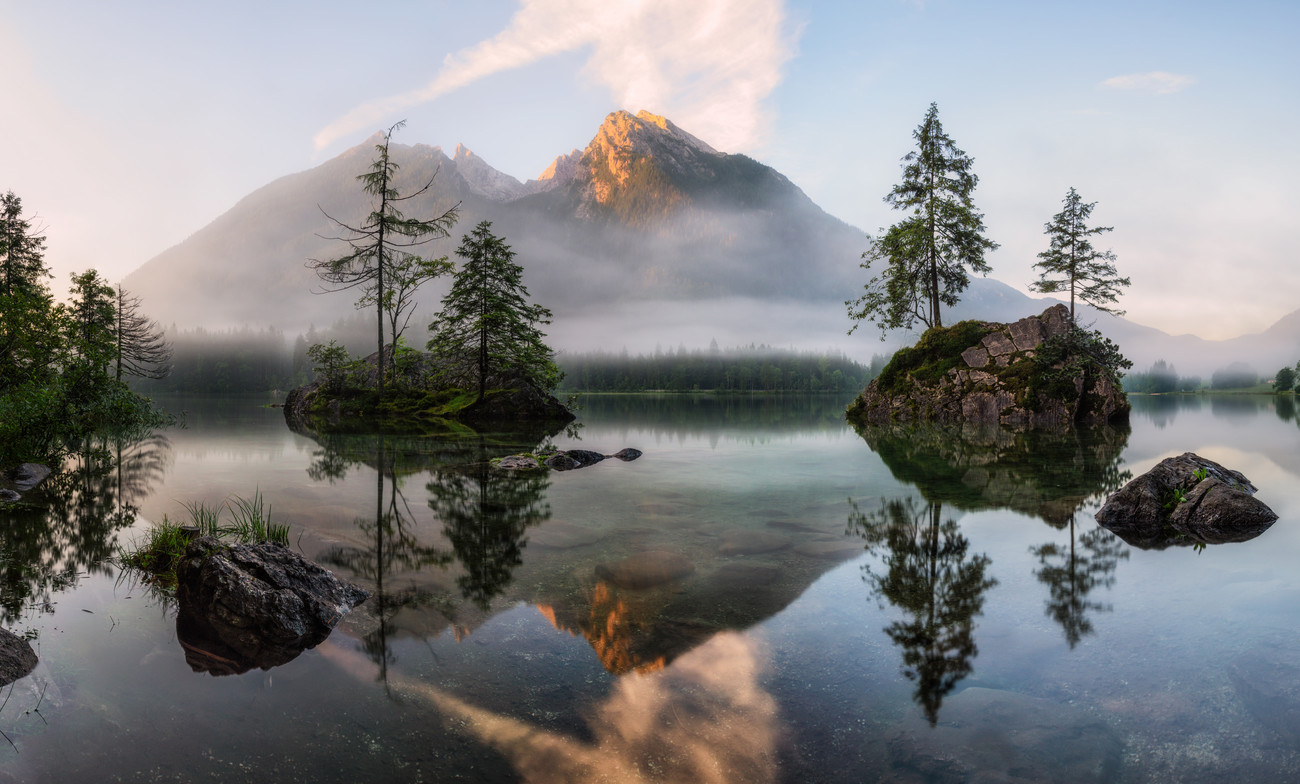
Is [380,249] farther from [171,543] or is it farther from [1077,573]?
[1077,573]

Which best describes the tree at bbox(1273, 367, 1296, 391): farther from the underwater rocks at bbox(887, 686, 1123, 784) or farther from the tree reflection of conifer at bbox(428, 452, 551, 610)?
the underwater rocks at bbox(887, 686, 1123, 784)

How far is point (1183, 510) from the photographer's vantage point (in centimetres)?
1023

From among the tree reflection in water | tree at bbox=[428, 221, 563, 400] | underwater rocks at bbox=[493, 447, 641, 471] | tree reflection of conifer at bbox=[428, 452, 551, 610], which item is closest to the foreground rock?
tree reflection of conifer at bbox=[428, 452, 551, 610]

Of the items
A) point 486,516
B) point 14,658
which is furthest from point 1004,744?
point 486,516

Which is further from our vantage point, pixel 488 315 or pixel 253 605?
pixel 488 315

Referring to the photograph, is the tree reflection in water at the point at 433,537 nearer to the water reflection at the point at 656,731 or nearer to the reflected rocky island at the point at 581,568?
the reflected rocky island at the point at 581,568

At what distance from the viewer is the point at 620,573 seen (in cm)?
753

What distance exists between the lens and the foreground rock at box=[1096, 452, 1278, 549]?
9578mm

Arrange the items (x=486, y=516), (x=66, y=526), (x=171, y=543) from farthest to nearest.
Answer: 1. (x=486, y=516)
2. (x=66, y=526)
3. (x=171, y=543)

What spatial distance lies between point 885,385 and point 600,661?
119 feet

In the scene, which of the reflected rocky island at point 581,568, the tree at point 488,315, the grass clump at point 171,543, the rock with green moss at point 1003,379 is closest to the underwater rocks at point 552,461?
the reflected rocky island at point 581,568

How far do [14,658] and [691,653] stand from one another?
225 inches

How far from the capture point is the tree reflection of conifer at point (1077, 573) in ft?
20.1

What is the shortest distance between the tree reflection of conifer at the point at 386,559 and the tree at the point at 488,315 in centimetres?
2250
